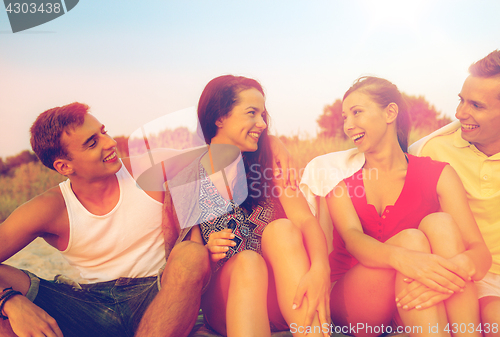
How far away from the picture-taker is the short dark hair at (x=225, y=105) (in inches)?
87.2

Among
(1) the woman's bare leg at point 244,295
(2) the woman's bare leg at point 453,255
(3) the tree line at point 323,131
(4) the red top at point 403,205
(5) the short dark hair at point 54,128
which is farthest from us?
(3) the tree line at point 323,131

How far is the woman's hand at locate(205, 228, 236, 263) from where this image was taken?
180cm

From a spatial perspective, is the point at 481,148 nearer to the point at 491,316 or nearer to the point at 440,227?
the point at 440,227

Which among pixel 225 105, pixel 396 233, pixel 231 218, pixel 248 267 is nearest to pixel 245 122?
pixel 225 105

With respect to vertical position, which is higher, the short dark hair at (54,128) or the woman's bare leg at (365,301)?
the short dark hair at (54,128)

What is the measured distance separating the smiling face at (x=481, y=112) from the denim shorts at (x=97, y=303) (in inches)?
84.4

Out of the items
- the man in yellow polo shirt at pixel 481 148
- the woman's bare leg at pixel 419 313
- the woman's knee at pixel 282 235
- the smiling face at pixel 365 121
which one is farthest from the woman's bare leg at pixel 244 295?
the man in yellow polo shirt at pixel 481 148

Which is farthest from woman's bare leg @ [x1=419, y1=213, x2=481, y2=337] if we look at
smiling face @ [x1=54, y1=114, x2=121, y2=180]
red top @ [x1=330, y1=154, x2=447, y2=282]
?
smiling face @ [x1=54, y1=114, x2=121, y2=180]

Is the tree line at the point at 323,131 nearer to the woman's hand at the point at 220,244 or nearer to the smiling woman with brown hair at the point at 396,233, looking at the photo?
the smiling woman with brown hair at the point at 396,233

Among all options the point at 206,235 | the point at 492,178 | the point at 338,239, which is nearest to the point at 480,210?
the point at 492,178

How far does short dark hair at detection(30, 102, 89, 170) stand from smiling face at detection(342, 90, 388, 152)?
64.7 inches

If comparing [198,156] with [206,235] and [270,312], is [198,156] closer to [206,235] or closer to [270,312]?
[206,235]

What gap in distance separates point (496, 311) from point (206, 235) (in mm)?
1556

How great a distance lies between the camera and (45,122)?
1.98 meters
